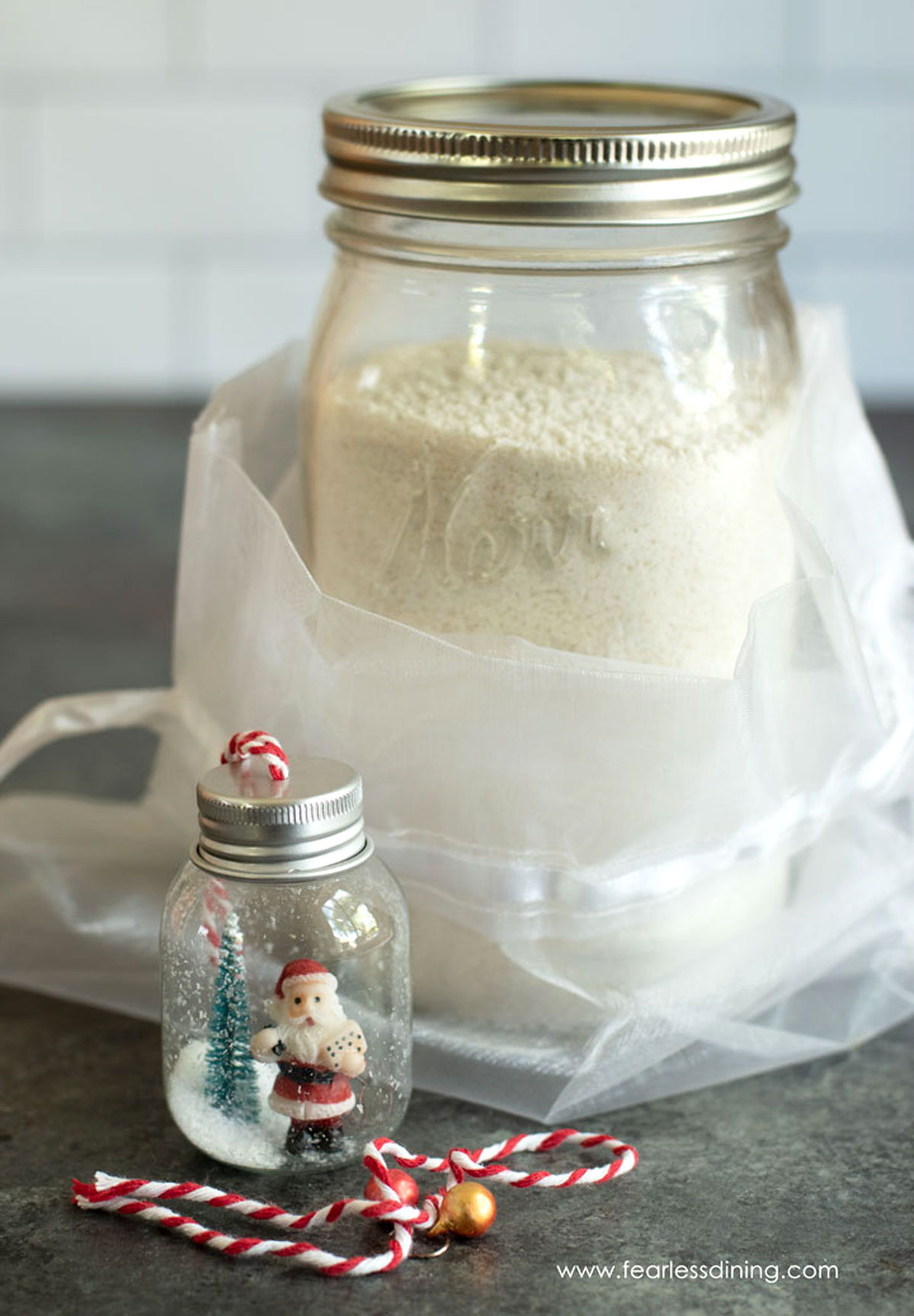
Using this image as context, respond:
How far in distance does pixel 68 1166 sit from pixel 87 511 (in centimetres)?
69

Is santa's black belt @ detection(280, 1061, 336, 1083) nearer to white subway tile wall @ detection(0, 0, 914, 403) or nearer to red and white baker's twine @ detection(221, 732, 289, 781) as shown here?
red and white baker's twine @ detection(221, 732, 289, 781)

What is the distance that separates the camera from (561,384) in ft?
1.65

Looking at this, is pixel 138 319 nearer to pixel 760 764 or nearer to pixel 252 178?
pixel 252 178

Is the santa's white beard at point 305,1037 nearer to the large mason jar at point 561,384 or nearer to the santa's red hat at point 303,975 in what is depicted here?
the santa's red hat at point 303,975

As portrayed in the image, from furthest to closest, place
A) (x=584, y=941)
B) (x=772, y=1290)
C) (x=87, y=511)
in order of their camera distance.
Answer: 1. (x=87, y=511)
2. (x=584, y=941)
3. (x=772, y=1290)

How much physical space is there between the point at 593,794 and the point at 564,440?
11cm

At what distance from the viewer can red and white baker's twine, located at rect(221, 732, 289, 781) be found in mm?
455

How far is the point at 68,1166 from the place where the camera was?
47 centimetres

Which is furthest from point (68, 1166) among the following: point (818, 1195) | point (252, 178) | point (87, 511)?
point (252, 178)

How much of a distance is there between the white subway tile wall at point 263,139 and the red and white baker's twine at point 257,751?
890 millimetres

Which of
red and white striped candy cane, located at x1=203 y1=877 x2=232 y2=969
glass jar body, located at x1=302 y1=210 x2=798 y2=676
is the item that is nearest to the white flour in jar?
glass jar body, located at x1=302 y1=210 x2=798 y2=676

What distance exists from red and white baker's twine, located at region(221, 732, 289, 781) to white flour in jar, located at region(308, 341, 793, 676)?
0.08 meters

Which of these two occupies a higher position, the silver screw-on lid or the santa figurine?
the silver screw-on lid

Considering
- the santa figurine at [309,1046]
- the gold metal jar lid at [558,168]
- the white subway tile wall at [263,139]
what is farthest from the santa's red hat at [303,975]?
the white subway tile wall at [263,139]
